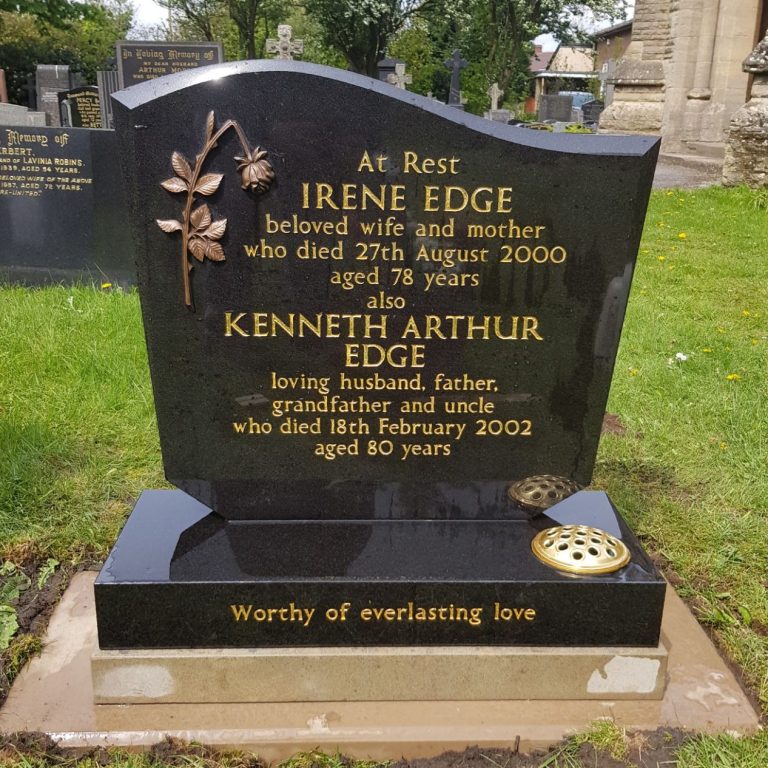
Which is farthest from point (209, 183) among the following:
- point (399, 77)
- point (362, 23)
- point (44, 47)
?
point (362, 23)

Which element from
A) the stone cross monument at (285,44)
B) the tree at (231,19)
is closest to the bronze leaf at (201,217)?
the stone cross monument at (285,44)

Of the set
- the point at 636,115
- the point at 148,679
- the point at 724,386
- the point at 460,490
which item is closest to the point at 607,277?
the point at 460,490

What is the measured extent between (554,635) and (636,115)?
16400 mm

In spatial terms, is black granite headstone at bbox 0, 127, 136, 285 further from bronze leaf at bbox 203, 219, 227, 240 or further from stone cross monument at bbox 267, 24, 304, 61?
stone cross monument at bbox 267, 24, 304, 61

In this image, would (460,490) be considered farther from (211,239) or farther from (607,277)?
(211,239)

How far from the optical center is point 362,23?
3556 centimetres

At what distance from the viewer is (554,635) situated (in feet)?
8.21

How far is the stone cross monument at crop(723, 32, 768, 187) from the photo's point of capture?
10.2m

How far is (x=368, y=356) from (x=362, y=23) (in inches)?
1439

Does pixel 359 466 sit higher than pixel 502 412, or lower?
lower

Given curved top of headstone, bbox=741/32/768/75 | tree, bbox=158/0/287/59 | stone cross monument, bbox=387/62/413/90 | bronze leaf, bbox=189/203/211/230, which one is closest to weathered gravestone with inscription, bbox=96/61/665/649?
bronze leaf, bbox=189/203/211/230

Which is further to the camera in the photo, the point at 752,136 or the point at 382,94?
the point at 752,136

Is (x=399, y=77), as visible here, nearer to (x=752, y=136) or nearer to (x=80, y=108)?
(x=80, y=108)

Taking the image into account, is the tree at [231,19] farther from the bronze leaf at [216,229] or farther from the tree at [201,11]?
the bronze leaf at [216,229]
